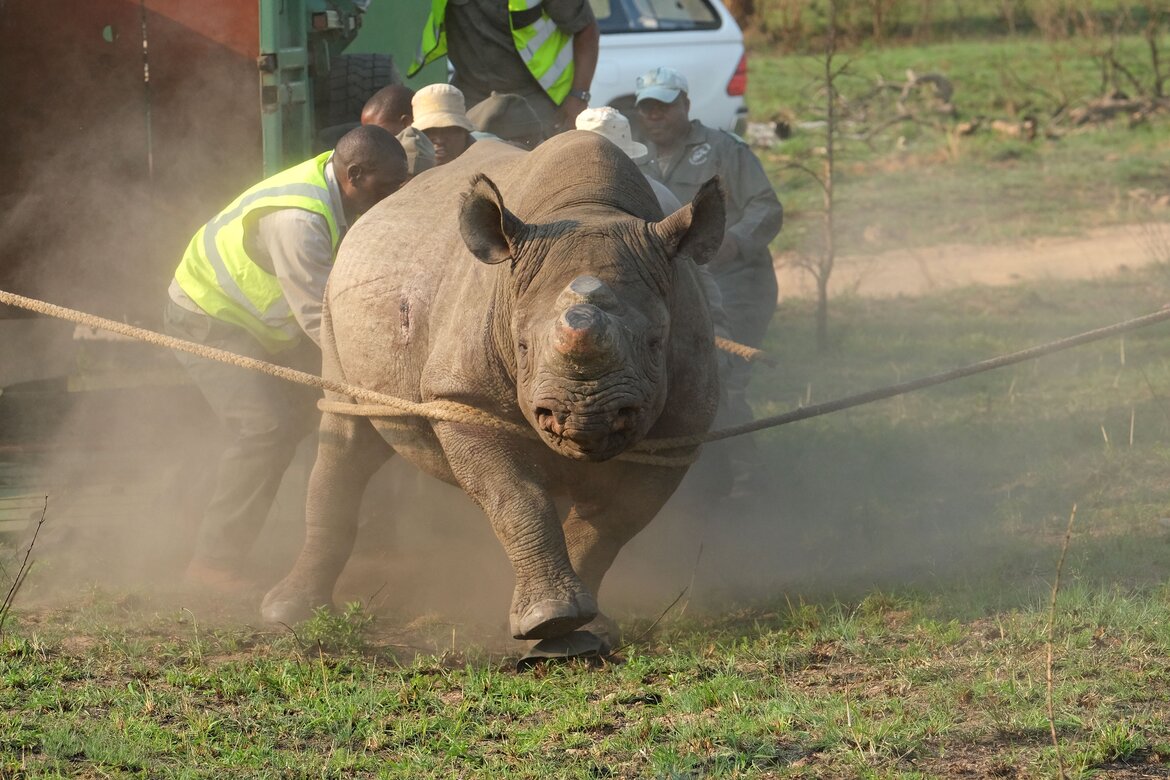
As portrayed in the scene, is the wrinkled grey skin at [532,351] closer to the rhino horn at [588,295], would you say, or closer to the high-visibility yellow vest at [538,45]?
the rhino horn at [588,295]

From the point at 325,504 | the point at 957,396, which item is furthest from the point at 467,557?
the point at 957,396

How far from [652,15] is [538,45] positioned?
5.38 meters

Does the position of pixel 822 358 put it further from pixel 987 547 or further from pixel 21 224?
pixel 21 224

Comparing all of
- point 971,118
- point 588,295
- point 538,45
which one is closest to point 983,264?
point 538,45

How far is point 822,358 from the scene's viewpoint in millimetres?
10398

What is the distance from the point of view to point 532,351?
480cm

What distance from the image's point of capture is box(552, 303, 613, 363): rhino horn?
4434mm

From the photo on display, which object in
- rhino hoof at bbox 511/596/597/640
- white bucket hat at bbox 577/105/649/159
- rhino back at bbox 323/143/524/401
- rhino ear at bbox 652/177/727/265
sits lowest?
rhino hoof at bbox 511/596/597/640

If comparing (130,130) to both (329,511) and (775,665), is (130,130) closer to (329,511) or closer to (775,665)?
(329,511)

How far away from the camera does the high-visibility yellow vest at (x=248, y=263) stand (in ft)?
21.0

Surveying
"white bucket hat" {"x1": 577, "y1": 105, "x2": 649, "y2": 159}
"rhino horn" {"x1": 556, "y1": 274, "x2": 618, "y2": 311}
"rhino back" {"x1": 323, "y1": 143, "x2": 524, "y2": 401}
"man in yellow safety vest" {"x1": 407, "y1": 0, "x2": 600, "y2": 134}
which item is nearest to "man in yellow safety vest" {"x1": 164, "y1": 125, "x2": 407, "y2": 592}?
"rhino back" {"x1": 323, "y1": 143, "x2": 524, "y2": 401}

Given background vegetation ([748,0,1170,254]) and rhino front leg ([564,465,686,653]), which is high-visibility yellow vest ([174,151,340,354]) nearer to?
rhino front leg ([564,465,686,653])

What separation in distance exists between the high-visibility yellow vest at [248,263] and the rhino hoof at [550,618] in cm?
208

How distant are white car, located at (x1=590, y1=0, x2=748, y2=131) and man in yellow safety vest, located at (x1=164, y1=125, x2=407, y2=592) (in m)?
6.94
